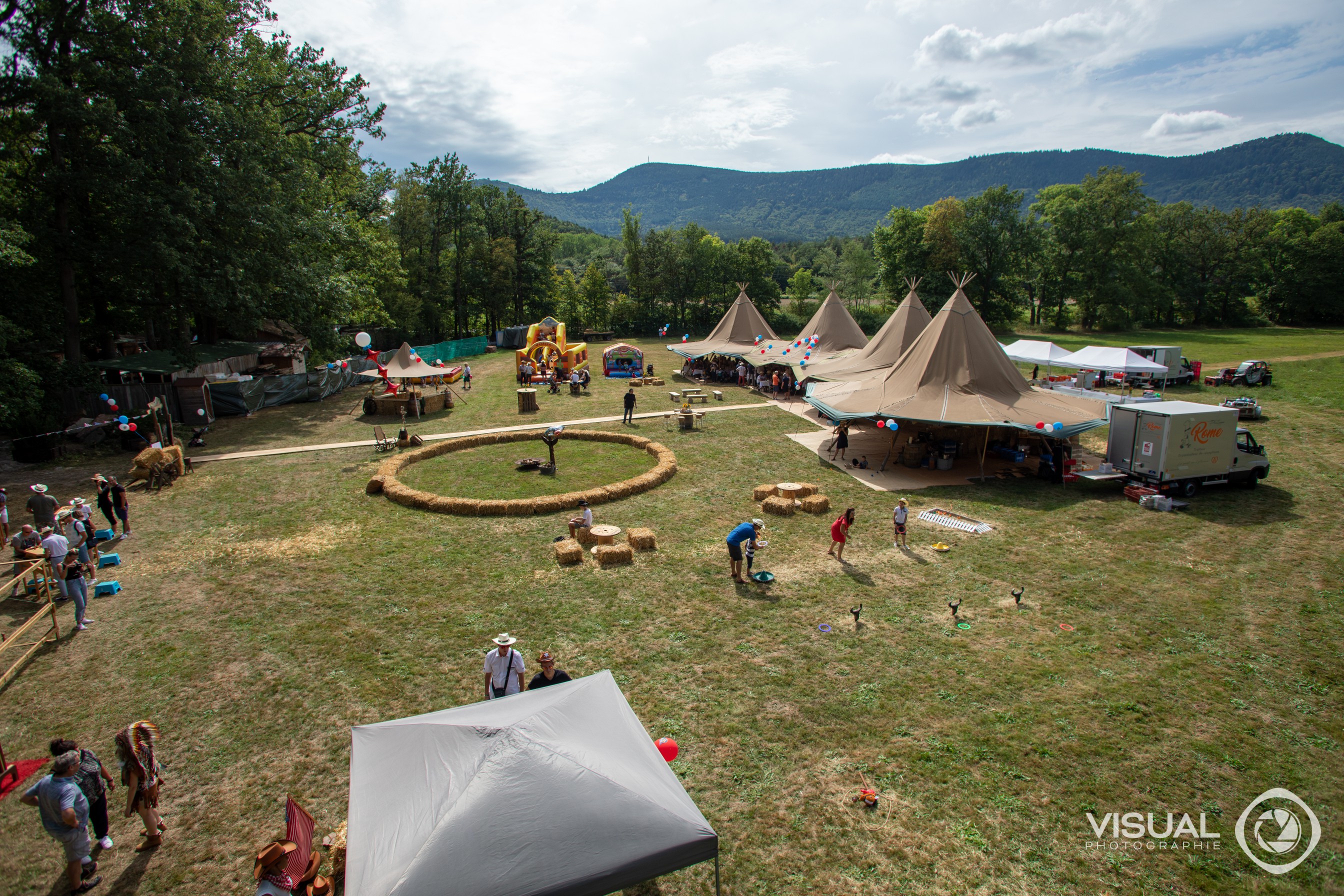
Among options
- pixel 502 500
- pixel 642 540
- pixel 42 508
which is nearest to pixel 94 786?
pixel 642 540

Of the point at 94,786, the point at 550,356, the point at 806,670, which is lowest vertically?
the point at 806,670

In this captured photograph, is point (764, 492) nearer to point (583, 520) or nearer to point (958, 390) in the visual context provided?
point (583, 520)

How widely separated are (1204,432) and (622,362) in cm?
2633

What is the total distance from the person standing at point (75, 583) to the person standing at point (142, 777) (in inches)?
210

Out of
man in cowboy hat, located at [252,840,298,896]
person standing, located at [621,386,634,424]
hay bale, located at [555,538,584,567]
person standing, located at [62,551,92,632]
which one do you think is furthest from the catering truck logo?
person standing, located at [62,551,92,632]

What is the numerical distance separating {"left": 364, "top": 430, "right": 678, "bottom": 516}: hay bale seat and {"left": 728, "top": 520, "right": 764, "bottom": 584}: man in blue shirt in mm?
4466

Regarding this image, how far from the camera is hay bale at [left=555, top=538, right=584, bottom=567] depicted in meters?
11.9

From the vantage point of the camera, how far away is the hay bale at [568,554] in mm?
11891

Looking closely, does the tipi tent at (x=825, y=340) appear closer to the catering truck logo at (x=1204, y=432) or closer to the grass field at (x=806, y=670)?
the grass field at (x=806, y=670)

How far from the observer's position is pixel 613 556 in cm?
1190

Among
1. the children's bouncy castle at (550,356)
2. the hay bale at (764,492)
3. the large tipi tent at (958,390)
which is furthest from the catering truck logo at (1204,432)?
the children's bouncy castle at (550,356)

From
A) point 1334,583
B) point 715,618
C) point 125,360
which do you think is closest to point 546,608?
point 715,618

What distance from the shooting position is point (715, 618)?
33.0 ft

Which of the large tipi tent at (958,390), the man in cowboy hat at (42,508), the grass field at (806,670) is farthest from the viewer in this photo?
the large tipi tent at (958,390)
